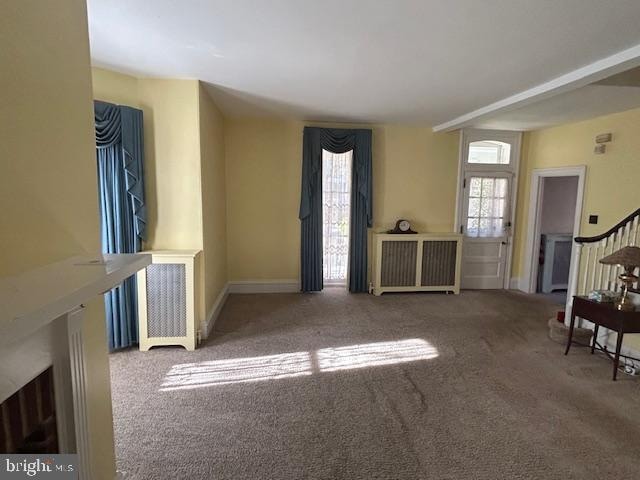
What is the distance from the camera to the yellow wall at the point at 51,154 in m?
0.98

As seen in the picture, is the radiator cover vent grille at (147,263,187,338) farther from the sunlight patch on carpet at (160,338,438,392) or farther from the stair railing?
the stair railing

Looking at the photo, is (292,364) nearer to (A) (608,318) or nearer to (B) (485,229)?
(A) (608,318)

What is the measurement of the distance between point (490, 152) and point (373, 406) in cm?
452

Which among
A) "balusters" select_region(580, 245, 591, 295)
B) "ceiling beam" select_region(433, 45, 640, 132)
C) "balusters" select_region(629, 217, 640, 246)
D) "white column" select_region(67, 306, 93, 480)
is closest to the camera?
"white column" select_region(67, 306, 93, 480)

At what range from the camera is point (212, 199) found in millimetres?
3779

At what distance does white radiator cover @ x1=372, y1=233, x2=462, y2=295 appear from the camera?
4953mm

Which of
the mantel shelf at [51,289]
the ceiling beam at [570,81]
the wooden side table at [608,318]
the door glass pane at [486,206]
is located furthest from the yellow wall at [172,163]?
the door glass pane at [486,206]

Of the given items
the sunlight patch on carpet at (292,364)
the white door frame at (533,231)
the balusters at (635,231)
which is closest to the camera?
the sunlight patch on carpet at (292,364)

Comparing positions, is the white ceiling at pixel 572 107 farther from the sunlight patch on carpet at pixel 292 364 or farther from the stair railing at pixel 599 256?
Answer: the sunlight patch on carpet at pixel 292 364

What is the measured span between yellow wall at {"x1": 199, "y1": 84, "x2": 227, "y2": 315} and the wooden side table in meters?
3.55

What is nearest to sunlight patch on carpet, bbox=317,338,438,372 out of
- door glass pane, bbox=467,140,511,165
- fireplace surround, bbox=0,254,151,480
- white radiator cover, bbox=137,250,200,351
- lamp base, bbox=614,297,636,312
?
white radiator cover, bbox=137,250,200,351

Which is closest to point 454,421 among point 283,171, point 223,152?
point 283,171

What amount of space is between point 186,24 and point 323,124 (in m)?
2.96

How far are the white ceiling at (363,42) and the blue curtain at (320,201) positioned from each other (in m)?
1.31
